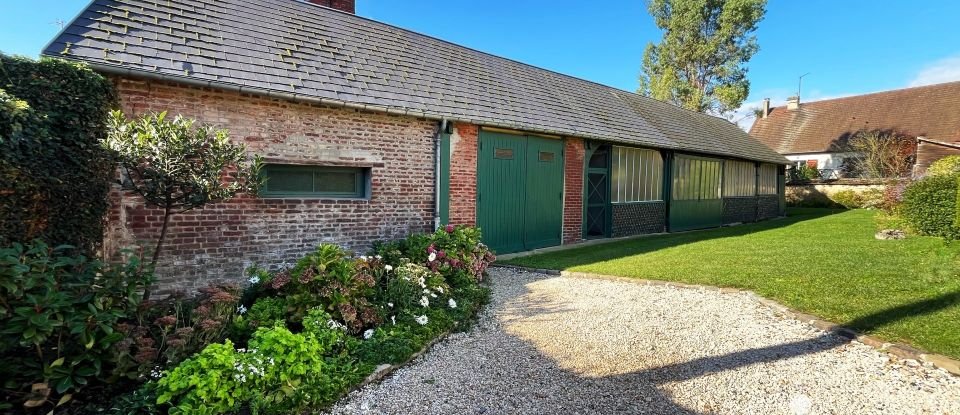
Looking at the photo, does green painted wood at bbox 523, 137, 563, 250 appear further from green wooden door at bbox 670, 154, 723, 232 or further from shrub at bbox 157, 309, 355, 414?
shrub at bbox 157, 309, 355, 414

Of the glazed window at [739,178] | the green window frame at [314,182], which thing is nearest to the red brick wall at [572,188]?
the green window frame at [314,182]

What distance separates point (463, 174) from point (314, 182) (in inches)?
110

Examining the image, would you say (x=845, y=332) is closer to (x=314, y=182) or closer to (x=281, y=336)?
(x=281, y=336)

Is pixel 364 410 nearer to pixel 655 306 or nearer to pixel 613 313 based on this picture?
pixel 613 313

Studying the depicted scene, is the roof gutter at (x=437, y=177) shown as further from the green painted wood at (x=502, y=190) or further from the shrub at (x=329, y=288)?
the shrub at (x=329, y=288)

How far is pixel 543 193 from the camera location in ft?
34.2

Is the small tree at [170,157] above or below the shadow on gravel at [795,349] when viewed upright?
above

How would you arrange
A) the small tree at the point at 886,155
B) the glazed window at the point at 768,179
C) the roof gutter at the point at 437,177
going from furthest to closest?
the small tree at the point at 886,155
the glazed window at the point at 768,179
the roof gutter at the point at 437,177

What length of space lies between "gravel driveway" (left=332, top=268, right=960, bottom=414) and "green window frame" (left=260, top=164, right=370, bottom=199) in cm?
338

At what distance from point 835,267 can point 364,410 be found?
814cm

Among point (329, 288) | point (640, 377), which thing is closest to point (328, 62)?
point (329, 288)

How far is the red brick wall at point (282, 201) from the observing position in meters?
5.88

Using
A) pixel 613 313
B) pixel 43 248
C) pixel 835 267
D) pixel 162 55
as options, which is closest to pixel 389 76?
pixel 162 55

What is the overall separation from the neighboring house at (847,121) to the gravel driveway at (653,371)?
2968 cm
